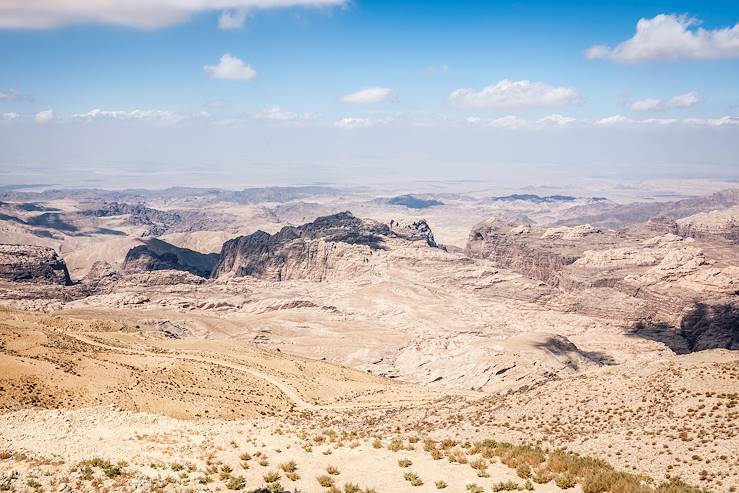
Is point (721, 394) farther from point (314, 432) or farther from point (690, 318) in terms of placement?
point (690, 318)

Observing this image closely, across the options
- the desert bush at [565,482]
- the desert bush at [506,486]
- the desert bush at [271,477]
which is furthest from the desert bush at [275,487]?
the desert bush at [565,482]

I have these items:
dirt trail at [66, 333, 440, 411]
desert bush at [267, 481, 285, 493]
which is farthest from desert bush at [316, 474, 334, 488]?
dirt trail at [66, 333, 440, 411]

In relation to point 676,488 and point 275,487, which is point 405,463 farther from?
point 676,488

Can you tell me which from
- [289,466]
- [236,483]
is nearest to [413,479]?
[289,466]

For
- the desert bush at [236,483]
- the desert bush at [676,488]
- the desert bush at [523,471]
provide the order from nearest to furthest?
the desert bush at [676,488]
the desert bush at [523,471]
the desert bush at [236,483]

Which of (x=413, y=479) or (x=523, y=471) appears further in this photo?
(x=413, y=479)

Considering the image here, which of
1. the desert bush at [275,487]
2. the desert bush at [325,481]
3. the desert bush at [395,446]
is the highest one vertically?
the desert bush at [275,487]

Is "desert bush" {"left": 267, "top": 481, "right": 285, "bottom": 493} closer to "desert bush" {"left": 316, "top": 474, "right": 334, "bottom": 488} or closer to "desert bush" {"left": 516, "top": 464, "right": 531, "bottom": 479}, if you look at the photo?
"desert bush" {"left": 316, "top": 474, "right": 334, "bottom": 488}

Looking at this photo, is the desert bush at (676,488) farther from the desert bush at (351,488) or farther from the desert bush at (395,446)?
the desert bush at (395,446)

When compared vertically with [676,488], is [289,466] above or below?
below

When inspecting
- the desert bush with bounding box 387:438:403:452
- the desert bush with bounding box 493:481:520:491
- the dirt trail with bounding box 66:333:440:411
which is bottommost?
the dirt trail with bounding box 66:333:440:411

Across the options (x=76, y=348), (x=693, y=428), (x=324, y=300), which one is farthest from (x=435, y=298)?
(x=693, y=428)
